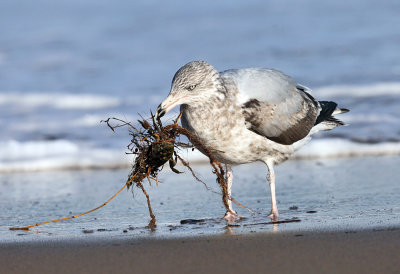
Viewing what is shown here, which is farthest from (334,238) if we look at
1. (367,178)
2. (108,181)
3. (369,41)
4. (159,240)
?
(369,41)

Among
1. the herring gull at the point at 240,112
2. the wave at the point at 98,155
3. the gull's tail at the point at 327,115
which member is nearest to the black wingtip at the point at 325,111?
the gull's tail at the point at 327,115

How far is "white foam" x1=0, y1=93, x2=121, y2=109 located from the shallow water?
3345mm

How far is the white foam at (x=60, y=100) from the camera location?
37.3 feet

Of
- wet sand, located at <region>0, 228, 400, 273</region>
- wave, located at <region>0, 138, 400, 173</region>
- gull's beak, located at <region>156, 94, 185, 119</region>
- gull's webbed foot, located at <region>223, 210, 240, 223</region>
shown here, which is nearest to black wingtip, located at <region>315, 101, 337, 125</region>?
gull's webbed foot, located at <region>223, 210, 240, 223</region>

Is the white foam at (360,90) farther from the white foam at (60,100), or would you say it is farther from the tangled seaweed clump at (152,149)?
the tangled seaweed clump at (152,149)

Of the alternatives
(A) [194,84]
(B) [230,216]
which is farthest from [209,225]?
(A) [194,84]

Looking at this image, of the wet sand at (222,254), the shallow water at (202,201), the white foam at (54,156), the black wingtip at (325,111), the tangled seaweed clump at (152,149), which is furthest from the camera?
the white foam at (54,156)

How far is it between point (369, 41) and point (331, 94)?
4.05 metres

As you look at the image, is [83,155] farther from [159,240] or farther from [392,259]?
[392,259]

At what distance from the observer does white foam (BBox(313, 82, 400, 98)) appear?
11.2 meters

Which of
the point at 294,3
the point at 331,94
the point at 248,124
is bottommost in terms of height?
the point at 248,124

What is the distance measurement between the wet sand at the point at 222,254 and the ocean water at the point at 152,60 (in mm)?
4576

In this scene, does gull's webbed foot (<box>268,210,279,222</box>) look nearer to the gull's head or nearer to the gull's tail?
the gull's head

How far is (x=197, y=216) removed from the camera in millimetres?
5211
